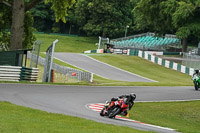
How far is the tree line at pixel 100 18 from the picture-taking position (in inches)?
1254

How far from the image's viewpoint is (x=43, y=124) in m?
10.8

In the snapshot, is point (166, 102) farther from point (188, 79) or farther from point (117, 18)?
point (117, 18)

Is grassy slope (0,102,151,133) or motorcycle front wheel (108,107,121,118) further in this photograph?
motorcycle front wheel (108,107,121,118)

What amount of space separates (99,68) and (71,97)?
1048 inches

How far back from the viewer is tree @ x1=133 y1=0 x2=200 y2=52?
5688 centimetres

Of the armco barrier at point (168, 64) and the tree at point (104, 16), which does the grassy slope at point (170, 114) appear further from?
the tree at point (104, 16)

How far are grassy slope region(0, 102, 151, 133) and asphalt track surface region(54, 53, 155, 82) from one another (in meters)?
28.3

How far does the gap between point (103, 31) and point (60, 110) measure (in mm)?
72547

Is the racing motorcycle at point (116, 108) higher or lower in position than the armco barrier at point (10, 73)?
higher

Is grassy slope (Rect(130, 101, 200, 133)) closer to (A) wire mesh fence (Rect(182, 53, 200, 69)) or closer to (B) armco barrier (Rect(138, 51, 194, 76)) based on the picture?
(A) wire mesh fence (Rect(182, 53, 200, 69))

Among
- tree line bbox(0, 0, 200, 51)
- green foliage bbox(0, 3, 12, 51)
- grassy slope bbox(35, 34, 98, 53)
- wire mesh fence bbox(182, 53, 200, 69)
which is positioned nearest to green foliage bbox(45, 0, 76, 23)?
tree line bbox(0, 0, 200, 51)

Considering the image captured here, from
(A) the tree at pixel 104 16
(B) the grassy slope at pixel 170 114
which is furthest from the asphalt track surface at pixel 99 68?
(A) the tree at pixel 104 16

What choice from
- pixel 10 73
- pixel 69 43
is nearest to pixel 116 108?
pixel 10 73

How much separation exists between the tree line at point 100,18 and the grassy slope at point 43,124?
62.0 ft
